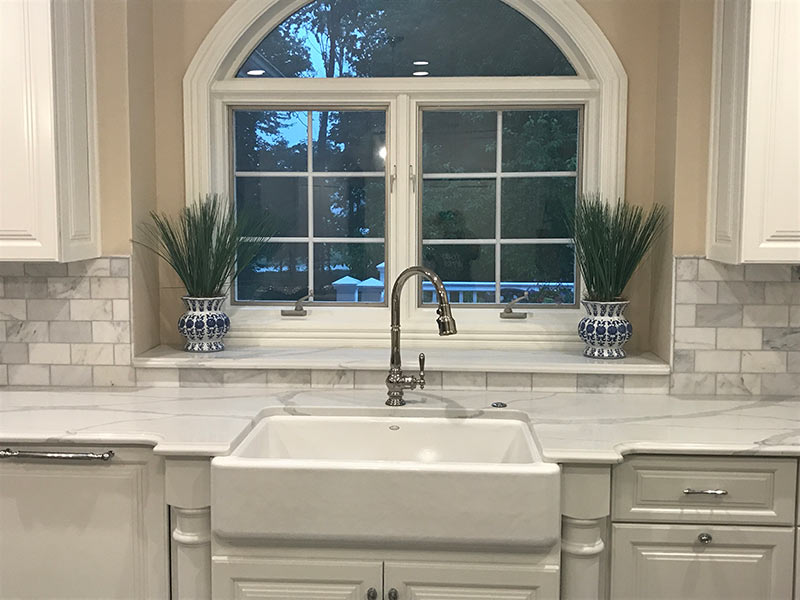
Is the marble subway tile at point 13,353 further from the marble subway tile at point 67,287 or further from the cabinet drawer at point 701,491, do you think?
the cabinet drawer at point 701,491

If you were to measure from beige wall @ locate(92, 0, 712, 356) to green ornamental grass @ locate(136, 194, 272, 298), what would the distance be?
0.30 ft

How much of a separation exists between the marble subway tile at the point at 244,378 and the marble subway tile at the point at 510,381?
0.74 meters

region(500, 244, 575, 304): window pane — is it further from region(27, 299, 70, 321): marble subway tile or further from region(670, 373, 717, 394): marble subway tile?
region(27, 299, 70, 321): marble subway tile

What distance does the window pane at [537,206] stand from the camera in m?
3.10

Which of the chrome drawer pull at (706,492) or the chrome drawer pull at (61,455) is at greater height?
the chrome drawer pull at (61,455)

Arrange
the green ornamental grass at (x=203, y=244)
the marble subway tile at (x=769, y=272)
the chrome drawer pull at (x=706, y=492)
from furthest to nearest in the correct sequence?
the green ornamental grass at (x=203, y=244)
the marble subway tile at (x=769, y=272)
the chrome drawer pull at (x=706, y=492)

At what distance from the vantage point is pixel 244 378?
2830mm

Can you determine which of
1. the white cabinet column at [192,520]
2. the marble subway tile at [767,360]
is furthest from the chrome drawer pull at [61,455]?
the marble subway tile at [767,360]

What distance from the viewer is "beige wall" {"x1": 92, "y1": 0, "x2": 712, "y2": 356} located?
2.68 m

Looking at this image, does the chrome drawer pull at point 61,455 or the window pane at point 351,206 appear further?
the window pane at point 351,206

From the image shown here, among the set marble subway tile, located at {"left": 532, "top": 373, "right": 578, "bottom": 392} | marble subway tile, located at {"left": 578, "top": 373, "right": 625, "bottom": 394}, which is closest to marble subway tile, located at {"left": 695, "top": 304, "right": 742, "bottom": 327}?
marble subway tile, located at {"left": 578, "top": 373, "right": 625, "bottom": 394}

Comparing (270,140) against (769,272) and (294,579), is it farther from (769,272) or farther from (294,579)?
(769,272)

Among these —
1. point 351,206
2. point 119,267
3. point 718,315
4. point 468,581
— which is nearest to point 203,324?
point 119,267

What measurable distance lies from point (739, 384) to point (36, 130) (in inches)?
89.6
